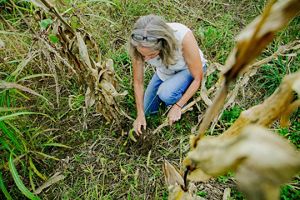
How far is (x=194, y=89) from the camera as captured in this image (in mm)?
1759

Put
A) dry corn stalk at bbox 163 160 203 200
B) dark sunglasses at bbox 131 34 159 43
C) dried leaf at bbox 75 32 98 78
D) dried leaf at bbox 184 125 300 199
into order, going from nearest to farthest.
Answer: dried leaf at bbox 184 125 300 199 → dry corn stalk at bbox 163 160 203 200 → dried leaf at bbox 75 32 98 78 → dark sunglasses at bbox 131 34 159 43

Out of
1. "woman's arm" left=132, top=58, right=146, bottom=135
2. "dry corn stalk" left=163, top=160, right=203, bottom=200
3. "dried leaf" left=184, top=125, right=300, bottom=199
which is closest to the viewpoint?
"dried leaf" left=184, top=125, right=300, bottom=199

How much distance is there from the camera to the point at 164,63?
1693 mm

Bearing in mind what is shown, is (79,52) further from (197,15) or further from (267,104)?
(197,15)

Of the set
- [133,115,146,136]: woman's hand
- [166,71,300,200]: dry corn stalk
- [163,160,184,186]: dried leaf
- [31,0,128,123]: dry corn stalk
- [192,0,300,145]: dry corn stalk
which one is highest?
[192,0,300,145]: dry corn stalk

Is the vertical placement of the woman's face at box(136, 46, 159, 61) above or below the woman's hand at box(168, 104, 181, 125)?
above

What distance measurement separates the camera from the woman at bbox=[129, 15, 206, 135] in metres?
1.53

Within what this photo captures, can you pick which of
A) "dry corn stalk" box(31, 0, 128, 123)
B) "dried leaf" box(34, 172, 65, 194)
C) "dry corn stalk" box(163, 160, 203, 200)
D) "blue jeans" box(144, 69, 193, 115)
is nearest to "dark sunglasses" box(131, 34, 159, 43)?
"dry corn stalk" box(31, 0, 128, 123)

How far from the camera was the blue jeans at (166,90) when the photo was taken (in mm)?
1825

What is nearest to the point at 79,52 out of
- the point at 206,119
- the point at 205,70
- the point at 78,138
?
the point at 78,138

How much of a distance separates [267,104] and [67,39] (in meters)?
0.88

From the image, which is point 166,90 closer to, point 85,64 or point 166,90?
point 166,90

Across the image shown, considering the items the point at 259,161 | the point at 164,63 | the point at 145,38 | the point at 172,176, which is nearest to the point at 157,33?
the point at 145,38

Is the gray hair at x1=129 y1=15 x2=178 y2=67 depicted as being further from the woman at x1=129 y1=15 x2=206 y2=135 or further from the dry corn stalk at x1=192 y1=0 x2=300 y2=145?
the dry corn stalk at x1=192 y1=0 x2=300 y2=145
